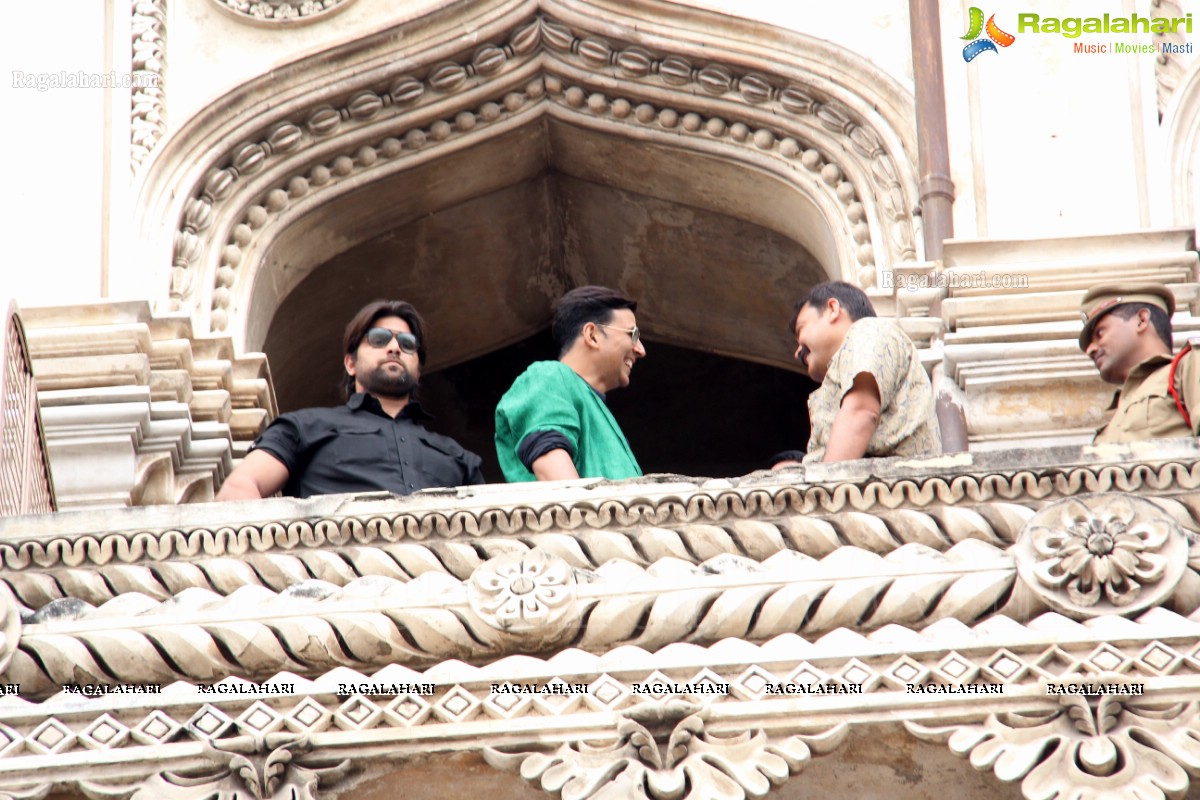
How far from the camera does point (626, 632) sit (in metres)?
6.80

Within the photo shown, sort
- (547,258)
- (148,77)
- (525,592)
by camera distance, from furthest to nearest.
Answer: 1. (547,258)
2. (148,77)
3. (525,592)

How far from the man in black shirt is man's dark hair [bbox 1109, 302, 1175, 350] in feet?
7.21

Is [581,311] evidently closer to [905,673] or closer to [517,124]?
[905,673]

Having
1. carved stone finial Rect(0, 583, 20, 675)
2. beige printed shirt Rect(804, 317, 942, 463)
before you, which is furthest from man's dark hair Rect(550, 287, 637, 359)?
carved stone finial Rect(0, 583, 20, 675)

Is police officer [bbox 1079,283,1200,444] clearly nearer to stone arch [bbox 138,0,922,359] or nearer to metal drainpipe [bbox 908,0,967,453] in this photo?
metal drainpipe [bbox 908,0,967,453]

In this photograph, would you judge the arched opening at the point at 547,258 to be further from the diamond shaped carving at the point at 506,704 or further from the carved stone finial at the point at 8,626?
the diamond shaped carving at the point at 506,704

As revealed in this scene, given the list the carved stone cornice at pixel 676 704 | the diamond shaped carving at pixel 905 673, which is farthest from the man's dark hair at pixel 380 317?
the diamond shaped carving at pixel 905 673

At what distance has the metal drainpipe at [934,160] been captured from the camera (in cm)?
966

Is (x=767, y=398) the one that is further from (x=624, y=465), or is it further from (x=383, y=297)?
(x=624, y=465)

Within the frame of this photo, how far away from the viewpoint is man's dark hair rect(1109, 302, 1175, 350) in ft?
28.6

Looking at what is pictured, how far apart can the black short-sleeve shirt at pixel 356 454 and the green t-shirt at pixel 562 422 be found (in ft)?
0.90

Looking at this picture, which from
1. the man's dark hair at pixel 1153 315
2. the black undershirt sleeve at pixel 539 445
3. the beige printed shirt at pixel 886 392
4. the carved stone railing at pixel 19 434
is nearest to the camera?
the carved stone railing at pixel 19 434

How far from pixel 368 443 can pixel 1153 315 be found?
2618mm

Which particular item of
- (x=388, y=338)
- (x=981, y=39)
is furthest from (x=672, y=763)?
(x=981, y=39)
